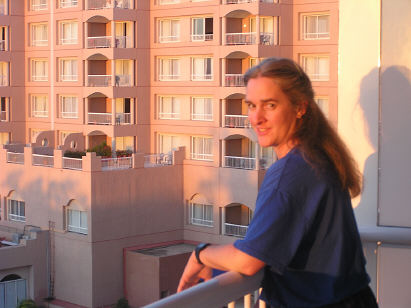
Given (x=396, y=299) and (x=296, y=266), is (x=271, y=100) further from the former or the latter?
(x=396, y=299)

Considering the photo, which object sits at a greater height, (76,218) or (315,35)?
(315,35)

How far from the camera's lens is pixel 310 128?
285 centimetres

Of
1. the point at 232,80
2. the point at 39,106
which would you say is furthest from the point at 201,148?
the point at 39,106

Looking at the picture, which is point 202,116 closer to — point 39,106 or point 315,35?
point 315,35

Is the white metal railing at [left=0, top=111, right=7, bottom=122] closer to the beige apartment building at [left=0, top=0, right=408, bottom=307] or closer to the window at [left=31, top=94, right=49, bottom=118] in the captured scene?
the beige apartment building at [left=0, top=0, right=408, bottom=307]

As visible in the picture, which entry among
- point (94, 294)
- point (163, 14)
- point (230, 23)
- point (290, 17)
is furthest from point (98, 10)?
point (94, 294)

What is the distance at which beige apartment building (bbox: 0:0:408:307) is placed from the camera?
24.4 metres

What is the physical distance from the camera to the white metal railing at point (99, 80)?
29062 millimetres

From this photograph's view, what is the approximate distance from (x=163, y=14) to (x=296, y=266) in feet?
86.9

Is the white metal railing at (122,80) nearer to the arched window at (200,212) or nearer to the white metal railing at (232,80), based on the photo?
the white metal railing at (232,80)

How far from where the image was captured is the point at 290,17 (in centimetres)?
2678

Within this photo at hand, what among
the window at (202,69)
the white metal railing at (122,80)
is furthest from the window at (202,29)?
the white metal railing at (122,80)

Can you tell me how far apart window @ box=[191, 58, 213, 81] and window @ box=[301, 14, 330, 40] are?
126 inches

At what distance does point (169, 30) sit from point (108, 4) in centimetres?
229
